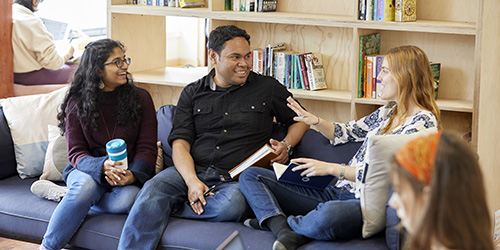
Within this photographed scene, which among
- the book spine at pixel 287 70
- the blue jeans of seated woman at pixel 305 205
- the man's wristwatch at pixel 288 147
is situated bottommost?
the blue jeans of seated woman at pixel 305 205

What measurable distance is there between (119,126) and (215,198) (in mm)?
586

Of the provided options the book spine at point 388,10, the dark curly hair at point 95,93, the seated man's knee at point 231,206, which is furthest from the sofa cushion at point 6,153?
the book spine at point 388,10

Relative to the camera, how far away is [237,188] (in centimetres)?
→ 274

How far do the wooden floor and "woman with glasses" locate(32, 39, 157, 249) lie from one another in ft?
0.87

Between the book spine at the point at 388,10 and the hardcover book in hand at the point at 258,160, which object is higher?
the book spine at the point at 388,10

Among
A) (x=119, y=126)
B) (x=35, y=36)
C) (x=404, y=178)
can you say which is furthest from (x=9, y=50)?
(x=404, y=178)

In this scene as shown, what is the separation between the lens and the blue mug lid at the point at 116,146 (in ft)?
8.79

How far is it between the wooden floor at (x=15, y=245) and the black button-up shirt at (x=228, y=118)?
0.79 metres

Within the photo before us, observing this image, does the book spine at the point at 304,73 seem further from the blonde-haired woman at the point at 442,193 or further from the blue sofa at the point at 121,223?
the blonde-haired woman at the point at 442,193

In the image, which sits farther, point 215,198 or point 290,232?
point 215,198

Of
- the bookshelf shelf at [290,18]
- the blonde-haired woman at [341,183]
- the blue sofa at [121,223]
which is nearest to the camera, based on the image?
the blonde-haired woman at [341,183]

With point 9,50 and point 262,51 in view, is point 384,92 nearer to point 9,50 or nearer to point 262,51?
point 262,51

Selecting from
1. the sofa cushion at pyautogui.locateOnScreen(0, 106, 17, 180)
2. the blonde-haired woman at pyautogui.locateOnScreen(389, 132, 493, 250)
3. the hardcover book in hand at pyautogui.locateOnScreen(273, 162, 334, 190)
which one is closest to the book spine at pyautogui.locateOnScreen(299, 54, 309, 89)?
the hardcover book in hand at pyautogui.locateOnScreen(273, 162, 334, 190)

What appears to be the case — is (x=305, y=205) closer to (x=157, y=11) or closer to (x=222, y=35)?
(x=222, y=35)
